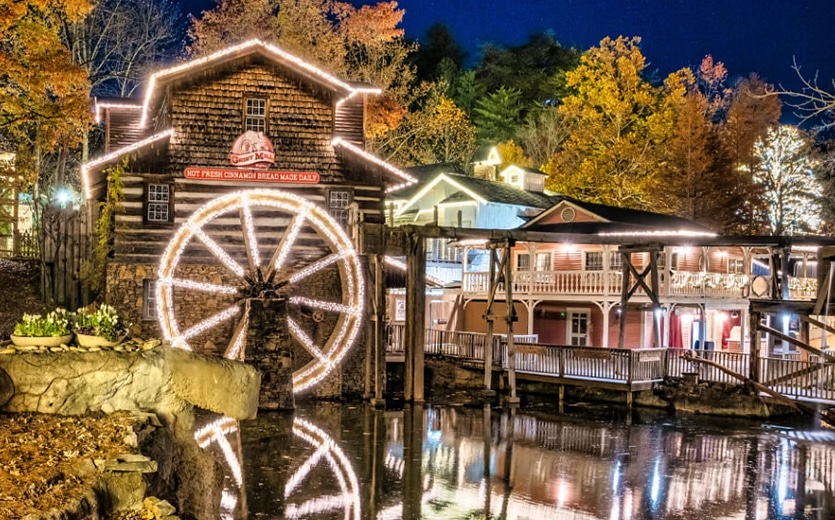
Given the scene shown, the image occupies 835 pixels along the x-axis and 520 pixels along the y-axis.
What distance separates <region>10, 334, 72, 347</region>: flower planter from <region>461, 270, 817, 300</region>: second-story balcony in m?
21.2

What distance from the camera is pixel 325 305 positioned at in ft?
75.5

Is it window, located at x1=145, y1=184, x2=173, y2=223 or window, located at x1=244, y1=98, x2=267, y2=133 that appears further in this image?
window, located at x1=244, y1=98, x2=267, y2=133

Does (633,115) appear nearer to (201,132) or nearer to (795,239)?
(795,239)

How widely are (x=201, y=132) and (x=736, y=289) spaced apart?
18810 mm

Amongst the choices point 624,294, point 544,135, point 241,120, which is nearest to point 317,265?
point 241,120

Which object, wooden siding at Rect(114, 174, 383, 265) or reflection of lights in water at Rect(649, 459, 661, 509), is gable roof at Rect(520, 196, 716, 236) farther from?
reflection of lights in water at Rect(649, 459, 661, 509)

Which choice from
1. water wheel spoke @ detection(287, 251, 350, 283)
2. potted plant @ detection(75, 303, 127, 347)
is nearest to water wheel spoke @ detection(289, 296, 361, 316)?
water wheel spoke @ detection(287, 251, 350, 283)

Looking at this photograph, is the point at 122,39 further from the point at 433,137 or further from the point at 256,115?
the point at 433,137

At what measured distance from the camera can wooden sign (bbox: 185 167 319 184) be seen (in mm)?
22703

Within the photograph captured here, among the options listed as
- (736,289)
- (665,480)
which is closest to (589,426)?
(665,480)

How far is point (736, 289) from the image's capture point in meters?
29.4

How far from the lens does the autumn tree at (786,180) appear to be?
128 ft

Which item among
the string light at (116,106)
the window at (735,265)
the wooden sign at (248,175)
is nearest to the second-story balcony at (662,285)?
the window at (735,265)

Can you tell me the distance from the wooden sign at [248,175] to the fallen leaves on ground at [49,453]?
14804 millimetres
